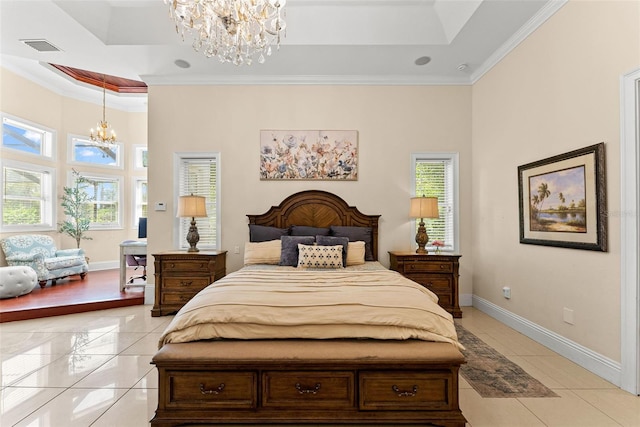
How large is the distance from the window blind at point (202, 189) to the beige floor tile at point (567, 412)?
164 inches

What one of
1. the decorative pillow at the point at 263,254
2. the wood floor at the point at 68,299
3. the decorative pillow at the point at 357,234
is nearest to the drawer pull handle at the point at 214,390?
the decorative pillow at the point at 263,254

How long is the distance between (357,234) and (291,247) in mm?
987

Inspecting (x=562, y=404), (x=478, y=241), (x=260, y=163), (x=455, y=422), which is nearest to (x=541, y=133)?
(x=478, y=241)

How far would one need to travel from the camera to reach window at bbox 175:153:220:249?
16.0 ft

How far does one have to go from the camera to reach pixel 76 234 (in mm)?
6480

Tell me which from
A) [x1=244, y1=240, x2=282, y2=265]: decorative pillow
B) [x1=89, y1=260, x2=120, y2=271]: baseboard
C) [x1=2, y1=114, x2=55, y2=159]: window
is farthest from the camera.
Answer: [x1=89, y1=260, x2=120, y2=271]: baseboard

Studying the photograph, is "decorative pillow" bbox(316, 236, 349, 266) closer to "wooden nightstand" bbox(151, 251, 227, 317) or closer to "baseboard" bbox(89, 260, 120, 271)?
"wooden nightstand" bbox(151, 251, 227, 317)

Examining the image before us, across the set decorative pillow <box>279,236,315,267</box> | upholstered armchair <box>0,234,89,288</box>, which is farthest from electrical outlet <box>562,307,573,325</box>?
upholstered armchair <box>0,234,89,288</box>

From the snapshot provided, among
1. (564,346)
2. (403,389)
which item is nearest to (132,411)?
(403,389)

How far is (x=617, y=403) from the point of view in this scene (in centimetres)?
226

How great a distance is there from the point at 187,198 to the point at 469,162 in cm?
414

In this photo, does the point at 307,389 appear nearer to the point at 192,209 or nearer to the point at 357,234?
the point at 357,234

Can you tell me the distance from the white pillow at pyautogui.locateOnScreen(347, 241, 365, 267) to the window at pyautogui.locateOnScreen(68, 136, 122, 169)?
5.94m

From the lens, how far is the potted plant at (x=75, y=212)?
21.3ft
